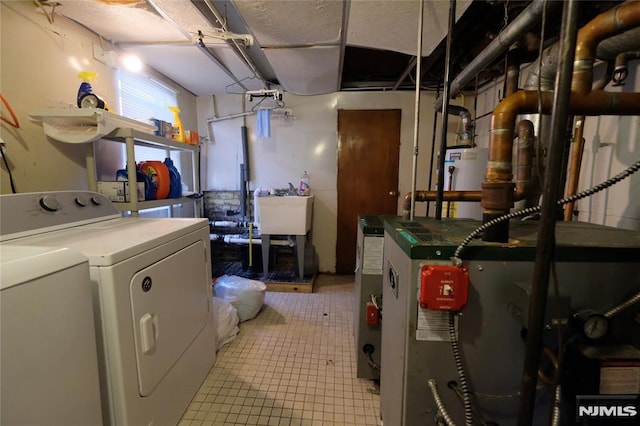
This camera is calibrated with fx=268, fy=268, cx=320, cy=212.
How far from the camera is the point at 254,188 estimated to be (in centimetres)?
Answer: 350

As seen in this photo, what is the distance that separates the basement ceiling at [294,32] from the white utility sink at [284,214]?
4.02ft

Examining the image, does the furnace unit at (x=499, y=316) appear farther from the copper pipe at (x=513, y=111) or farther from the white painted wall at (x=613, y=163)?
the white painted wall at (x=613, y=163)

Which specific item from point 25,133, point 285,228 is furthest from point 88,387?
point 285,228

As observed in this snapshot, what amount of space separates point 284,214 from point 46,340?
7.46 ft

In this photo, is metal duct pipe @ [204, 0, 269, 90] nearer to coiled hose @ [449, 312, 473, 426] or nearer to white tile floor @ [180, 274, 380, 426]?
coiled hose @ [449, 312, 473, 426]

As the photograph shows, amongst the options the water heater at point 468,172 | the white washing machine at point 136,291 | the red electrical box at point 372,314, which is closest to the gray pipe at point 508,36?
the water heater at point 468,172

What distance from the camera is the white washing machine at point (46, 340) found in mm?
603

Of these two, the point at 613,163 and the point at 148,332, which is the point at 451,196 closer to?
the point at 613,163

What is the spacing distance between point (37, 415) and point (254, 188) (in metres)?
2.97

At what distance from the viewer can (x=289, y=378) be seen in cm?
170

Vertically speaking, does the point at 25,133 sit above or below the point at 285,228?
above

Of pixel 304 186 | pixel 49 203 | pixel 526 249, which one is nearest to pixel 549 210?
pixel 526 249

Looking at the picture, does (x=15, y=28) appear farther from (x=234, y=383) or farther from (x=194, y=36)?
(x=234, y=383)
